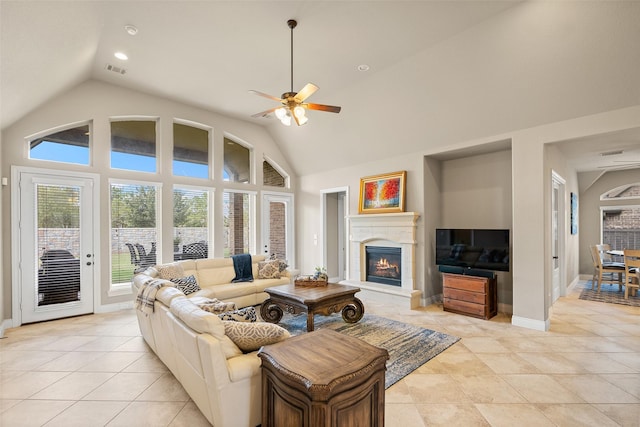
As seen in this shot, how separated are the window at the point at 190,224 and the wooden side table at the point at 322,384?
4.60m

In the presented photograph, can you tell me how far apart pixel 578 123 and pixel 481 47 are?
1611 millimetres

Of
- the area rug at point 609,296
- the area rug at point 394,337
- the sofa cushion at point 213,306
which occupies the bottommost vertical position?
the area rug at point 609,296

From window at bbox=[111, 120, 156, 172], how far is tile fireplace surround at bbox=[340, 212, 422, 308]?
421 centimetres

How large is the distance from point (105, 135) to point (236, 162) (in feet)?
8.19

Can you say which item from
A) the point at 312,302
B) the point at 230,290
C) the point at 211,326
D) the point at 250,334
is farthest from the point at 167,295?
the point at 230,290

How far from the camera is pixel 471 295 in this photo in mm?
4602

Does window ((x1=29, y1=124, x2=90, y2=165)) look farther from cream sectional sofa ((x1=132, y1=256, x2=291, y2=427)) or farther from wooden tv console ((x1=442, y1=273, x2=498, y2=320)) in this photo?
wooden tv console ((x1=442, y1=273, x2=498, y2=320))

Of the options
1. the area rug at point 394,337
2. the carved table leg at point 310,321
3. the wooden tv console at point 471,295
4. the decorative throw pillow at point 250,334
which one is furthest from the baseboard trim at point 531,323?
the decorative throw pillow at point 250,334

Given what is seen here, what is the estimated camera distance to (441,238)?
5168mm

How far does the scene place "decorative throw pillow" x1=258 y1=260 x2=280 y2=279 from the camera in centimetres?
545

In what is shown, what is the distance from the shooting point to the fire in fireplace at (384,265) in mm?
5723

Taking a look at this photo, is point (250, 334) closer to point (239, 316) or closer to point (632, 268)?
point (239, 316)

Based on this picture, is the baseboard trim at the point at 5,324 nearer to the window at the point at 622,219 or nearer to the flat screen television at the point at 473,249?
the flat screen television at the point at 473,249

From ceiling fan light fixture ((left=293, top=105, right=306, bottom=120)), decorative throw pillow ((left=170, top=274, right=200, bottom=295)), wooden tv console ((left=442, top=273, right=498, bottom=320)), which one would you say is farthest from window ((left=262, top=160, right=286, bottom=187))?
wooden tv console ((left=442, top=273, right=498, bottom=320))
